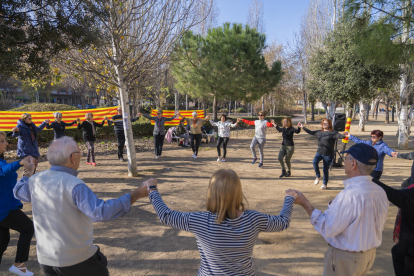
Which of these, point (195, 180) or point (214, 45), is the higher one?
point (214, 45)

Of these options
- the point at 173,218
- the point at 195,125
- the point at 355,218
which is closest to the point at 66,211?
the point at 173,218

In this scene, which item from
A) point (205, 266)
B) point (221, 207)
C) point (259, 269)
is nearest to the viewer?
point (221, 207)

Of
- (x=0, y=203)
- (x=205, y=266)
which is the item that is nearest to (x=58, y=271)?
(x=205, y=266)

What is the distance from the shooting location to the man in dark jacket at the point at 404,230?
2.23 metres

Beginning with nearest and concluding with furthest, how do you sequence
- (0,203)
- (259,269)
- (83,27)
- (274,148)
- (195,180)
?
(0,203) → (259,269) → (83,27) → (195,180) → (274,148)

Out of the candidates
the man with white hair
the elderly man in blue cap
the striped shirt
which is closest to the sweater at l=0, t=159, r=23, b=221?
the man with white hair

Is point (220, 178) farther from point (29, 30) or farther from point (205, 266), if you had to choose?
point (29, 30)

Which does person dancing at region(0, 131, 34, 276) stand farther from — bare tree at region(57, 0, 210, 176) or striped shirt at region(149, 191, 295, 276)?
bare tree at region(57, 0, 210, 176)

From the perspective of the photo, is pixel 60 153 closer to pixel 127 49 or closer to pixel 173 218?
pixel 173 218

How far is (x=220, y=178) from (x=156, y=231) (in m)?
3.12

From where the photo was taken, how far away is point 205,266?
1745mm

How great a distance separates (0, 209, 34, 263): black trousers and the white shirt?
3.04 m

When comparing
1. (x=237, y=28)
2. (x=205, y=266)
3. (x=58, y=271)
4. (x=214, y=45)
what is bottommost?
(x=58, y=271)

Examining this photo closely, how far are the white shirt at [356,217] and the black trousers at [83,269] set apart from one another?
1.76 m
